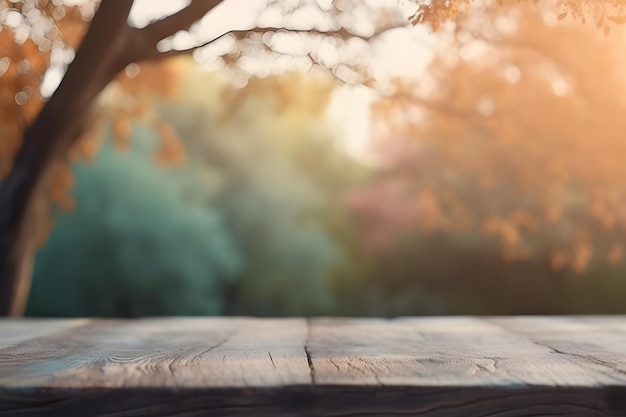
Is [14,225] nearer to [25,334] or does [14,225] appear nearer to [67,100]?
[67,100]

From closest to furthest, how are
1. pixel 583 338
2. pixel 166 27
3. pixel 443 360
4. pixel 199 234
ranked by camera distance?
pixel 443 360 < pixel 583 338 < pixel 166 27 < pixel 199 234

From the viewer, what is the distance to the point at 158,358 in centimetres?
158

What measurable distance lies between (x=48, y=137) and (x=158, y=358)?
3130 mm

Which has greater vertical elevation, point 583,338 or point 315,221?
point 315,221

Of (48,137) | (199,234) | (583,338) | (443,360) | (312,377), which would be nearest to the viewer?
(312,377)

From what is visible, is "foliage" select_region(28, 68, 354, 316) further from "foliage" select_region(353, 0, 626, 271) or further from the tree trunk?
the tree trunk

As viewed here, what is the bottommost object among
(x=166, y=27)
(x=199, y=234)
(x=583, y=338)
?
(x=583, y=338)

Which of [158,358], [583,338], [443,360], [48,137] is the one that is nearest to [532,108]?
[48,137]

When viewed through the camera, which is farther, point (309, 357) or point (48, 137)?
point (48, 137)

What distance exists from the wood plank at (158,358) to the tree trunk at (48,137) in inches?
77.4

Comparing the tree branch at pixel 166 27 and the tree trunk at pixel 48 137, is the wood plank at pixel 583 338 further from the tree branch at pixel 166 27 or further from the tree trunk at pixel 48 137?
the tree trunk at pixel 48 137

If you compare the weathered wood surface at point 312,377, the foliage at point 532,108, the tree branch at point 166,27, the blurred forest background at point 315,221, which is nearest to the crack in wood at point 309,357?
the weathered wood surface at point 312,377

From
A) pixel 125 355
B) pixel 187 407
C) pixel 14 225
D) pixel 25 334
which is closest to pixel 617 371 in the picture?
pixel 187 407

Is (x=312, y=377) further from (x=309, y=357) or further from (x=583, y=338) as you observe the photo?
(x=583, y=338)
